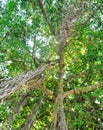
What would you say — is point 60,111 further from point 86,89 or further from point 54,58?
point 54,58

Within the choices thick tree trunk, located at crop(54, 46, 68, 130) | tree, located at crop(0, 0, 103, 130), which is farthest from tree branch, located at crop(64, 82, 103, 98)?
thick tree trunk, located at crop(54, 46, 68, 130)

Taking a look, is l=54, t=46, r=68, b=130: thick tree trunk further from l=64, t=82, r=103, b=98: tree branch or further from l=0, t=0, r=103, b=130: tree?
l=64, t=82, r=103, b=98: tree branch

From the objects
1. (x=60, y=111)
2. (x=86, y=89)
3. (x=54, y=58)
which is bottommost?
(x=60, y=111)

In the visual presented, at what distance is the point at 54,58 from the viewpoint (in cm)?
575

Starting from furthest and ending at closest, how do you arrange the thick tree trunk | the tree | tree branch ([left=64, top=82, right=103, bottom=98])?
tree branch ([left=64, top=82, right=103, bottom=98]), the tree, the thick tree trunk

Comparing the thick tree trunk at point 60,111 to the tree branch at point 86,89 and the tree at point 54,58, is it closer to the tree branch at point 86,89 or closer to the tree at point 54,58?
the tree at point 54,58

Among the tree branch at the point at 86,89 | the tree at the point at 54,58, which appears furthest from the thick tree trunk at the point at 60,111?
the tree branch at the point at 86,89

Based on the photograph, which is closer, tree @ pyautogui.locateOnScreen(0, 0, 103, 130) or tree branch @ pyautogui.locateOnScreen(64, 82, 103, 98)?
tree @ pyautogui.locateOnScreen(0, 0, 103, 130)

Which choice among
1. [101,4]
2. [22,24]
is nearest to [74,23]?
[101,4]

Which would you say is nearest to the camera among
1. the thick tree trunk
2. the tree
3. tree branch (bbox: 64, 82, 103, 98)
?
the thick tree trunk

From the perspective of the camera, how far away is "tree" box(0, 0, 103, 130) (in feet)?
16.1

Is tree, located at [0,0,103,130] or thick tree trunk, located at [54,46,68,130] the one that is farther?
tree, located at [0,0,103,130]

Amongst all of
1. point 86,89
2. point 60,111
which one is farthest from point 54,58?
point 60,111

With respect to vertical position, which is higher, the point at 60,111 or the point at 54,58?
the point at 54,58
